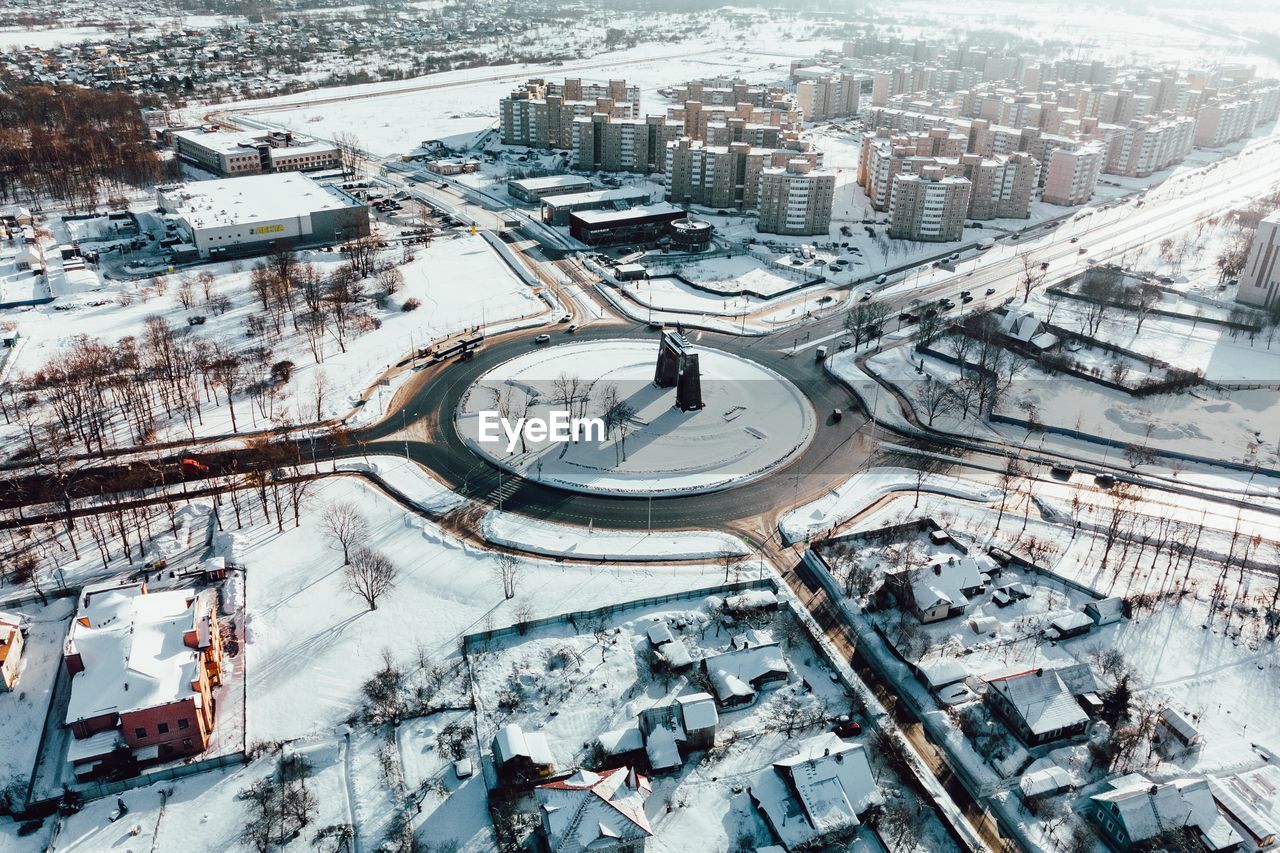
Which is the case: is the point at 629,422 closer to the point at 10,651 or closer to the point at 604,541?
the point at 604,541

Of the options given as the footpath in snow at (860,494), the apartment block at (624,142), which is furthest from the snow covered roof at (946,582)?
the apartment block at (624,142)

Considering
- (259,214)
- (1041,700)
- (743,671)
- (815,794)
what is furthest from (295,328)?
(1041,700)

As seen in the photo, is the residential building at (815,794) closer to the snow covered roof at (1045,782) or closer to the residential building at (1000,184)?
the snow covered roof at (1045,782)

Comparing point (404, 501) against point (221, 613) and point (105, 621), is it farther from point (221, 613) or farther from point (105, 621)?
point (105, 621)

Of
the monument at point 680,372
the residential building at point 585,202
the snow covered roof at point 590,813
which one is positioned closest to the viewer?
the snow covered roof at point 590,813

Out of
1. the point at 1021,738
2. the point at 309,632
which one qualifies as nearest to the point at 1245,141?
the point at 1021,738
